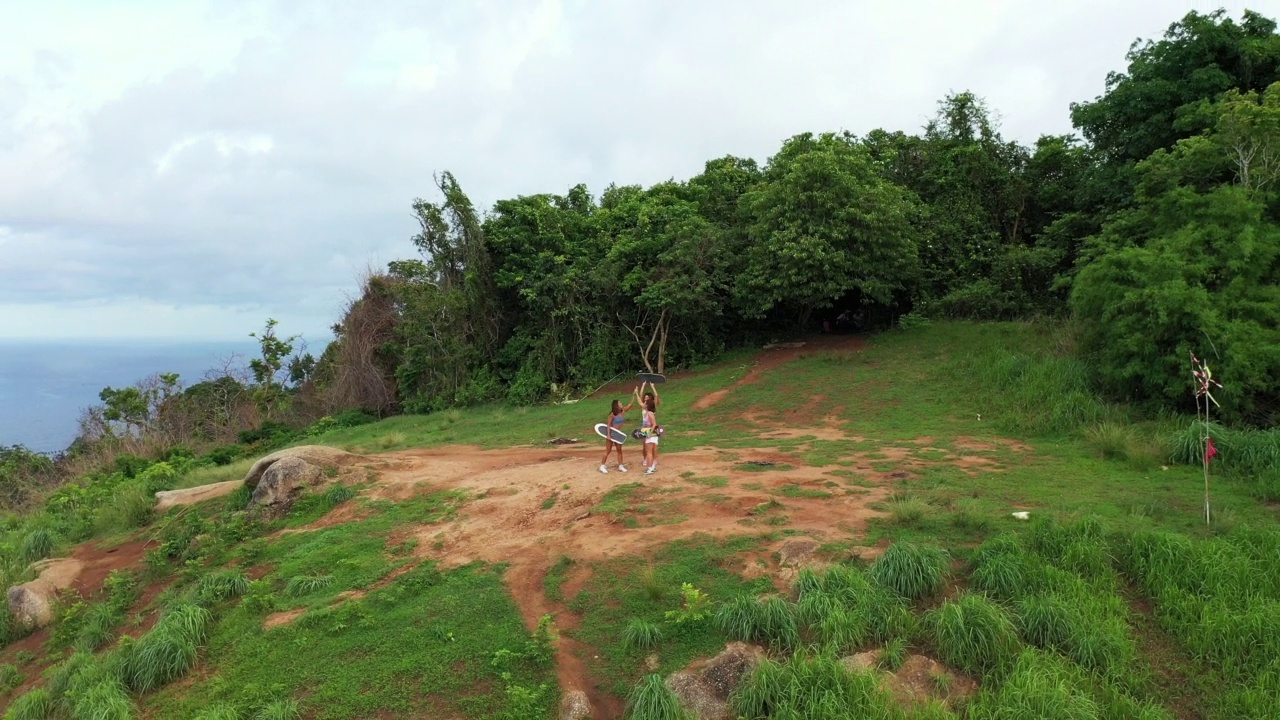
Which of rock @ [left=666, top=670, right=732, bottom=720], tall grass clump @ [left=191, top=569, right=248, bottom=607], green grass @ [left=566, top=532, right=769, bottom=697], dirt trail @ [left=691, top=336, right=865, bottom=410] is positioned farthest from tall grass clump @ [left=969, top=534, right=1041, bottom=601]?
dirt trail @ [left=691, top=336, right=865, bottom=410]

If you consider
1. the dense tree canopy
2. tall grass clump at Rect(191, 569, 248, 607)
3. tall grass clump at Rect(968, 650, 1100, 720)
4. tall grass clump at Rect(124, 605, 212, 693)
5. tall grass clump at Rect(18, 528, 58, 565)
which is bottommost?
tall grass clump at Rect(968, 650, 1100, 720)

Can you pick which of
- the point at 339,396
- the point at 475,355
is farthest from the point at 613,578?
the point at 339,396

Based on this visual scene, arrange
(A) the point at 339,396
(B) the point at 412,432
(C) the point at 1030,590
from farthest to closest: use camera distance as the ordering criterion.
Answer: (A) the point at 339,396, (B) the point at 412,432, (C) the point at 1030,590

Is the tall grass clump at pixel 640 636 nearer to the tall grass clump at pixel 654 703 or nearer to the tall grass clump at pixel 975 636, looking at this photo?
the tall grass clump at pixel 654 703

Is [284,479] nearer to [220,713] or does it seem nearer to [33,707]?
[33,707]

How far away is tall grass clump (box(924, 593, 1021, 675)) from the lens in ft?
17.0

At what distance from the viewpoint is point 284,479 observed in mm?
9867

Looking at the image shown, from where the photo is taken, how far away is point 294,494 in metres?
9.82

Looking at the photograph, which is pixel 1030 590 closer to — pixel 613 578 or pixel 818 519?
pixel 818 519

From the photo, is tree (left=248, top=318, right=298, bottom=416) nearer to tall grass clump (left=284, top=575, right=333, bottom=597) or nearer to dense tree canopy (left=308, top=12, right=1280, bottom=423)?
dense tree canopy (left=308, top=12, right=1280, bottom=423)

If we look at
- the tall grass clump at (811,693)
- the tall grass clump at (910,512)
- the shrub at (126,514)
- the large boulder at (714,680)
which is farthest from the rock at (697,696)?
the shrub at (126,514)

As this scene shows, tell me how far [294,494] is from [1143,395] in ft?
47.8

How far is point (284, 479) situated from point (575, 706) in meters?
6.85

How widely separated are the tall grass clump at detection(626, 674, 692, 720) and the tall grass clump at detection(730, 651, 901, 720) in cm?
44
